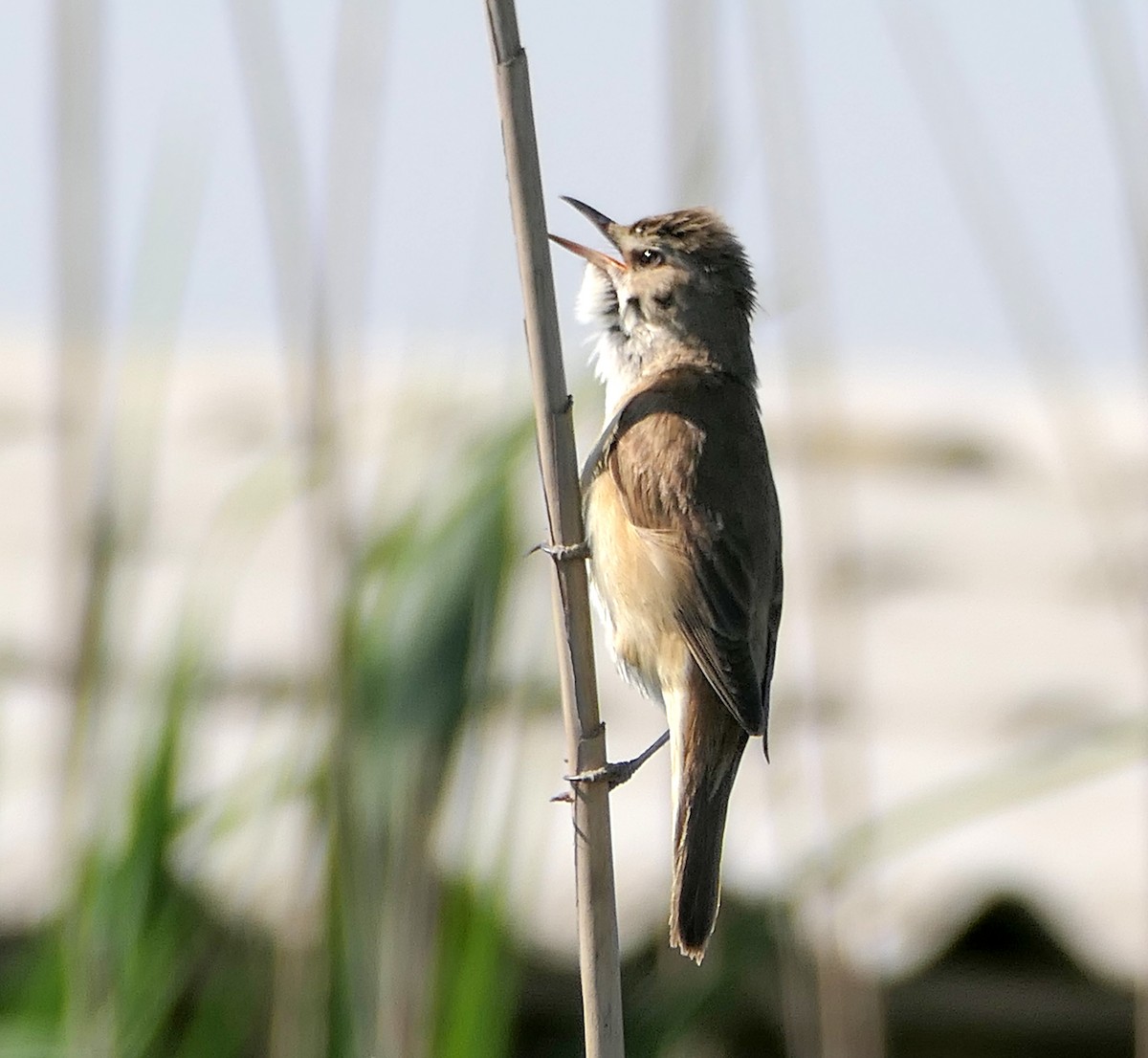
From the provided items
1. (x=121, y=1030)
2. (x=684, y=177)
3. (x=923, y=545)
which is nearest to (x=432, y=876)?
(x=121, y=1030)

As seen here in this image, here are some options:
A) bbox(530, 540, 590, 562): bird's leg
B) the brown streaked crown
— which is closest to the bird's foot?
bbox(530, 540, 590, 562): bird's leg

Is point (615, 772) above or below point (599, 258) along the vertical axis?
below

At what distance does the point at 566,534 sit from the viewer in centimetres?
209

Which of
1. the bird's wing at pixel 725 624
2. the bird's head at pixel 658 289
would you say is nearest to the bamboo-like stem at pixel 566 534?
the bird's wing at pixel 725 624

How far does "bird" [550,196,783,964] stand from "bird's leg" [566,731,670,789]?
0.9 inches

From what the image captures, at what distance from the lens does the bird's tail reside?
2371 mm

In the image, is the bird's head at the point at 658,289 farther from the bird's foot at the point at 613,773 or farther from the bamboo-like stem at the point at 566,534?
the bamboo-like stem at the point at 566,534

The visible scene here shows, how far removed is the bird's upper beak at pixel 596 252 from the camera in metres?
3.11

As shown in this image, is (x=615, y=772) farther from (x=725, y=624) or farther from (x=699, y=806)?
(x=725, y=624)

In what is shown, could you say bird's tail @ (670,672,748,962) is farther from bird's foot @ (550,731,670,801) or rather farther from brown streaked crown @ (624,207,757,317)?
brown streaked crown @ (624,207,757,317)

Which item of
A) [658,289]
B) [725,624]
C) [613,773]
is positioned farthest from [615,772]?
[658,289]

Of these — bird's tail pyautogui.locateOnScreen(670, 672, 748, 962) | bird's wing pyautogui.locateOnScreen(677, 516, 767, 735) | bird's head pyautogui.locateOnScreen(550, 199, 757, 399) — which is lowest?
bird's tail pyautogui.locateOnScreen(670, 672, 748, 962)

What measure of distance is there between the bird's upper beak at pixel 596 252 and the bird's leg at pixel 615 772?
87 cm

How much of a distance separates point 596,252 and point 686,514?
562mm
